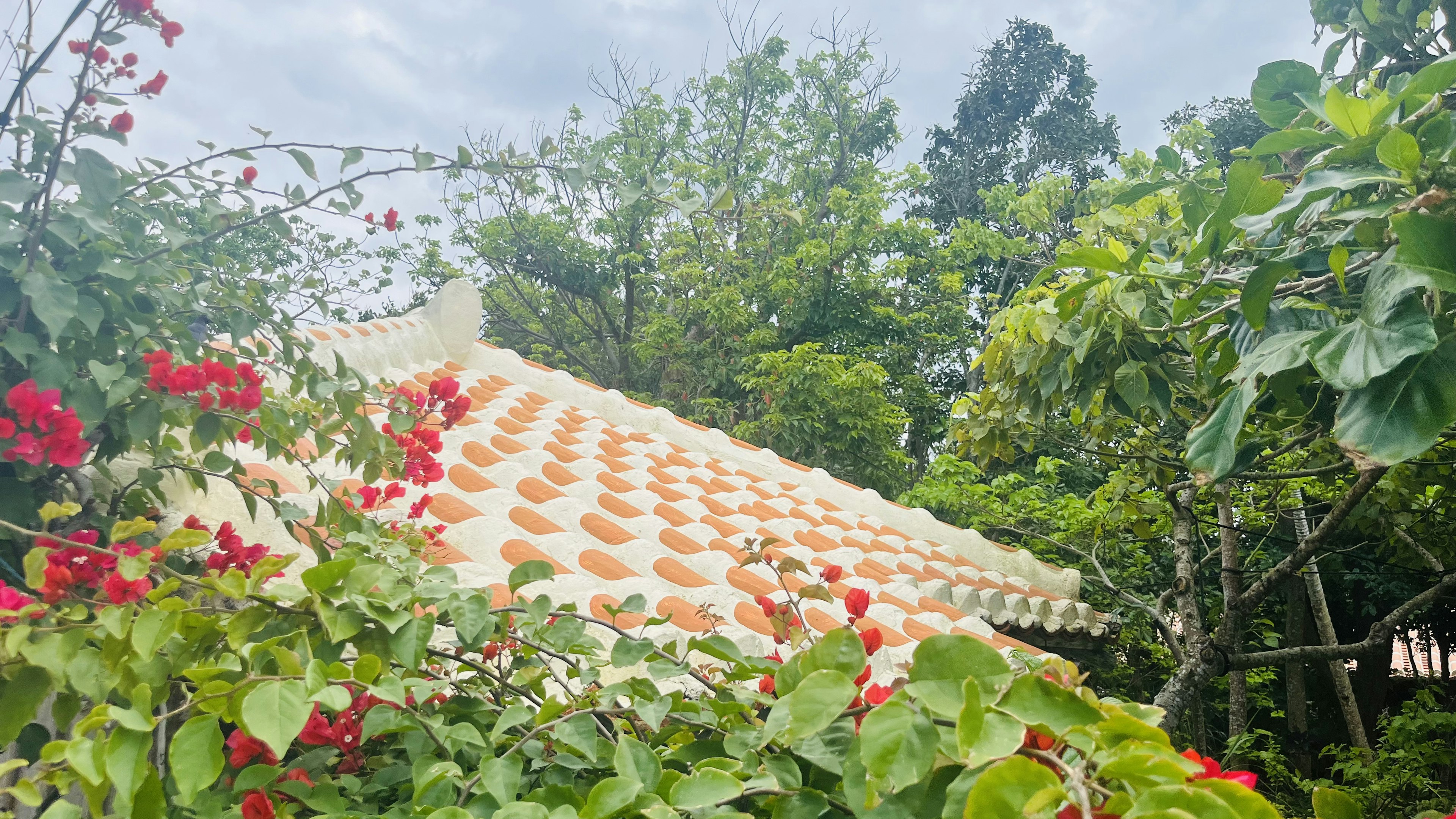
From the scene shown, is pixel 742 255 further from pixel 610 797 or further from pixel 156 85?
pixel 610 797

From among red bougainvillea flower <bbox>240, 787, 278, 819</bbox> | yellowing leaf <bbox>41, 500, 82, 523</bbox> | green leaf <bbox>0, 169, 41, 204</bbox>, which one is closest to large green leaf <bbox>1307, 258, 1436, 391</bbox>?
red bougainvillea flower <bbox>240, 787, 278, 819</bbox>

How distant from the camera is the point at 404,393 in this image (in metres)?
2.11

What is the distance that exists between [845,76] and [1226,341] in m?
18.4

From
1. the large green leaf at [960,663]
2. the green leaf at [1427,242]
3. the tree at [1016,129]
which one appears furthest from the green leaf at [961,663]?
the tree at [1016,129]

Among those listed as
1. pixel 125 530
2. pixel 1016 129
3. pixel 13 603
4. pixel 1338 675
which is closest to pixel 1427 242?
pixel 125 530

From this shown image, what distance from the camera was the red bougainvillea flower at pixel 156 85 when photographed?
1965 millimetres

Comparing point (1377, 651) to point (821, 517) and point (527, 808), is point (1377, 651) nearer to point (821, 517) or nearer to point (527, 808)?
point (821, 517)

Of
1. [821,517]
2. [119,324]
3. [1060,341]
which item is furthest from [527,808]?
[821,517]

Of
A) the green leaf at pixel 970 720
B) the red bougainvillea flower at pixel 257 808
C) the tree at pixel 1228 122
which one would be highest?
the tree at pixel 1228 122

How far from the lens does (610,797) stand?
32.0 inches

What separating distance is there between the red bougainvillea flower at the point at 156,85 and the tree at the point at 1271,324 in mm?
2127

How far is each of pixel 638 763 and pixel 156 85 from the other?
203 cm

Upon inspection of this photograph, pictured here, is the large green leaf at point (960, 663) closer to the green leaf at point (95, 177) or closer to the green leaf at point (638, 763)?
the green leaf at point (638, 763)

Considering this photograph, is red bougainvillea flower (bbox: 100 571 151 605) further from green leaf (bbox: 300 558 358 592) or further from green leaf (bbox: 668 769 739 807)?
green leaf (bbox: 668 769 739 807)
